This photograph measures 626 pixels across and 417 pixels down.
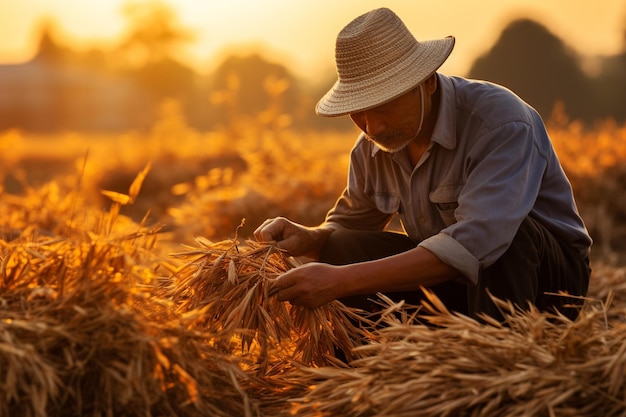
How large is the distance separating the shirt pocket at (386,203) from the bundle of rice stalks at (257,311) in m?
0.51

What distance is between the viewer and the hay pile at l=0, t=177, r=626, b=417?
1.95m

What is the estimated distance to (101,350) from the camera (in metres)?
2.01

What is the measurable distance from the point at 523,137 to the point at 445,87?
31 centimetres

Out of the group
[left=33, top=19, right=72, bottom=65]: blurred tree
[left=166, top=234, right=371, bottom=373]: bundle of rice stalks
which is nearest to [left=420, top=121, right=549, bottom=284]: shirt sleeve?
[left=166, top=234, right=371, bottom=373]: bundle of rice stalks

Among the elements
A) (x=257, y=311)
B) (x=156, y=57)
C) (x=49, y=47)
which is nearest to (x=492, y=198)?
(x=257, y=311)

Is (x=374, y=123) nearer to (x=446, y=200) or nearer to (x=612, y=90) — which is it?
(x=446, y=200)

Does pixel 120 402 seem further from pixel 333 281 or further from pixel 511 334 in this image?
pixel 511 334

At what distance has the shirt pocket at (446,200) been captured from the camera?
8.98 feet

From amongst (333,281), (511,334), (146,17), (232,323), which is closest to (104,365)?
(232,323)

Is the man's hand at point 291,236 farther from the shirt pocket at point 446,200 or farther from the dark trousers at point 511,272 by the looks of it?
the shirt pocket at point 446,200

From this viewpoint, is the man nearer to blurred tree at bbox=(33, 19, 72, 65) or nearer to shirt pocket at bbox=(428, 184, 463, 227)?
shirt pocket at bbox=(428, 184, 463, 227)

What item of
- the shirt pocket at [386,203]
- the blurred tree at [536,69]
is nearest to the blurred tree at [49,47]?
the blurred tree at [536,69]

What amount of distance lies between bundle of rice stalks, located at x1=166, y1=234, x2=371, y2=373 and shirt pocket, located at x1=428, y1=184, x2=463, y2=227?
458mm

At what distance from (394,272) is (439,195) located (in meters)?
0.46
